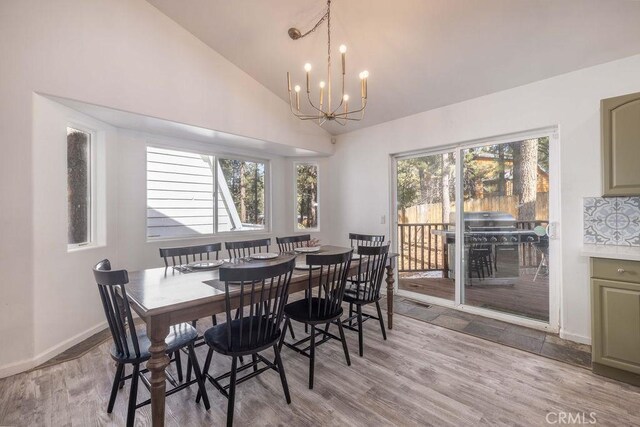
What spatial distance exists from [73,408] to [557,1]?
455 centimetres

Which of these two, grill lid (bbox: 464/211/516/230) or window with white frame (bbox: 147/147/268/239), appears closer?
grill lid (bbox: 464/211/516/230)

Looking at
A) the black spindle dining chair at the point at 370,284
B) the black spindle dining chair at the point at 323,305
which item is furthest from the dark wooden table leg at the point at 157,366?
the black spindle dining chair at the point at 370,284

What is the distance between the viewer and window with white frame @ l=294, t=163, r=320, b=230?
504 centimetres

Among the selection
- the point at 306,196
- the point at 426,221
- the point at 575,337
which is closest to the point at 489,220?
the point at 426,221

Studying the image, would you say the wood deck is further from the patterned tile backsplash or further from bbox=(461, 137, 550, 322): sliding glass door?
the patterned tile backsplash

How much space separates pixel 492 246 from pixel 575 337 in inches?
44.1

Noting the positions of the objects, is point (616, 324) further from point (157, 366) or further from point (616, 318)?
point (157, 366)

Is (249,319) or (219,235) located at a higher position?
(219,235)

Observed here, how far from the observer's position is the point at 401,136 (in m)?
3.99

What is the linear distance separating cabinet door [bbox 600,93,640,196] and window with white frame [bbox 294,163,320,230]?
3.70 meters

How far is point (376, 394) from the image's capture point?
1.99 meters

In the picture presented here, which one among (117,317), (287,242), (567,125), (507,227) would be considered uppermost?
(567,125)

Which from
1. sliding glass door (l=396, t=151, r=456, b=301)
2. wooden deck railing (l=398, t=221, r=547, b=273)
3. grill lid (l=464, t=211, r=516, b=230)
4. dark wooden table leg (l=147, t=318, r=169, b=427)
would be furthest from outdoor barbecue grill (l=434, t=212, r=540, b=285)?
dark wooden table leg (l=147, t=318, r=169, b=427)

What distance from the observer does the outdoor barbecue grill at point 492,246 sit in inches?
126
